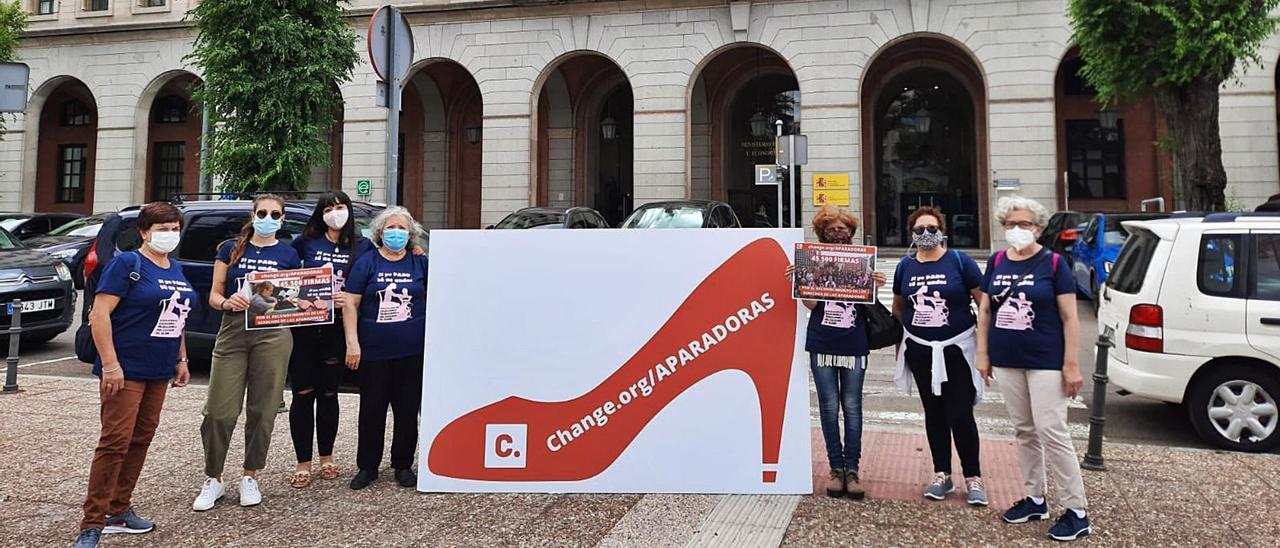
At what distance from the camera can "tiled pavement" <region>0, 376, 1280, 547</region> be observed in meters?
3.61

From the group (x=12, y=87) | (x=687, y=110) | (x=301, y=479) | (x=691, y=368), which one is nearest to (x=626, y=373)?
(x=691, y=368)

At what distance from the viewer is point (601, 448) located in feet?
14.0

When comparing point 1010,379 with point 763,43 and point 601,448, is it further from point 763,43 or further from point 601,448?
point 763,43

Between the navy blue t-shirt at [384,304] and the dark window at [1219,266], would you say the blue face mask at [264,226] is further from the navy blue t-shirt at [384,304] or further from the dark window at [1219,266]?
the dark window at [1219,266]

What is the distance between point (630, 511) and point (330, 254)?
2458mm

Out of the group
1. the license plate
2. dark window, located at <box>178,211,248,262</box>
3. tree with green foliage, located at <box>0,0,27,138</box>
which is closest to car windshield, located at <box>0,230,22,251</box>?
the license plate

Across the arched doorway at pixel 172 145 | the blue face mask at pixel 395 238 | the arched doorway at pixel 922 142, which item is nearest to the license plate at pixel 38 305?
the blue face mask at pixel 395 238

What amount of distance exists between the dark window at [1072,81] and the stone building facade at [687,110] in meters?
0.09

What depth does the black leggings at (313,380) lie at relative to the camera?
4297 millimetres

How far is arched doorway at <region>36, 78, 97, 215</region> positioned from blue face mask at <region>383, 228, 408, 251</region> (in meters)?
36.5

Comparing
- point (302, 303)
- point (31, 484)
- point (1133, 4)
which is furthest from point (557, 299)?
point (1133, 4)

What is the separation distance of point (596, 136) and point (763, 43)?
9.06m

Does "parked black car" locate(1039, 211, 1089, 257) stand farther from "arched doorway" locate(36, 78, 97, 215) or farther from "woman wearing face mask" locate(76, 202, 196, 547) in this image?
"arched doorway" locate(36, 78, 97, 215)

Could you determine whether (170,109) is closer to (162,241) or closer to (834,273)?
(162,241)
